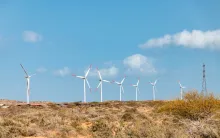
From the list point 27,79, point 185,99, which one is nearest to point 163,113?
point 185,99

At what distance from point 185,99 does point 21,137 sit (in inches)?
463

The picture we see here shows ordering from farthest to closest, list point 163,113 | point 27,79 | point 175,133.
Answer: point 27,79 < point 163,113 < point 175,133

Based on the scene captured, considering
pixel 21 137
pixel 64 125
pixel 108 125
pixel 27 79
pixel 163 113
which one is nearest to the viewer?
pixel 21 137

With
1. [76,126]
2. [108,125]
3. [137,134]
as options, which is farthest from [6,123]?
[137,134]

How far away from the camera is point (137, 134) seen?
17.1 metres

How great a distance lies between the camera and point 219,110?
2441 cm

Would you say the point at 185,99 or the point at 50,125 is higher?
the point at 185,99

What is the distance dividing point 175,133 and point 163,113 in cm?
1297

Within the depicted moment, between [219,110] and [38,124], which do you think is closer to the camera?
[219,110]

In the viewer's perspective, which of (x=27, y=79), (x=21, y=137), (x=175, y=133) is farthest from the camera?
(x=27, y=79)

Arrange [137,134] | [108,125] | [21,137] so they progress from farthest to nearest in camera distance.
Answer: [108,125]
[21,137]
[137,134]

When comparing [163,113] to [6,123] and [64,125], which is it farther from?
[6,123]

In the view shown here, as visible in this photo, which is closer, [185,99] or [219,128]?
[219,128]

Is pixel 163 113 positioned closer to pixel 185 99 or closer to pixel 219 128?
pixel 185 99
